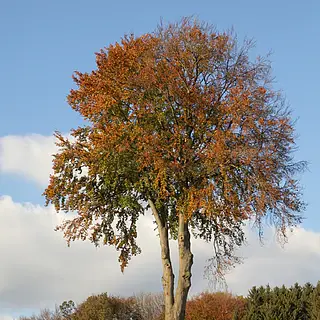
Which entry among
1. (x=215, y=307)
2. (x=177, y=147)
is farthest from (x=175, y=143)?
(x=215, y=307)

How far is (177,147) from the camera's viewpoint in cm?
2814

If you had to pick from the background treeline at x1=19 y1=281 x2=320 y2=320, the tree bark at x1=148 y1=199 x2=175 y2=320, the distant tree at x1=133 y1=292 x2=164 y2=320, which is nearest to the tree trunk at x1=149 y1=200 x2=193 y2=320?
the tree bark at x1=148 y1=199 x2=175 y2=320

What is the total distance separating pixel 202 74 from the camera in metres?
29.3

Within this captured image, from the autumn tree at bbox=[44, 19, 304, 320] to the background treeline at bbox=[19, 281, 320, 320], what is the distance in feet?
8.37

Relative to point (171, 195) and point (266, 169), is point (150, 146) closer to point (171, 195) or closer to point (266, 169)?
point (171, 195)

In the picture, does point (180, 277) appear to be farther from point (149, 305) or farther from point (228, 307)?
point (149, 305)

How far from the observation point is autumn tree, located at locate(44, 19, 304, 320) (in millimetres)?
27641

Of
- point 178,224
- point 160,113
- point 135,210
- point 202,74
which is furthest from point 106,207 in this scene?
point 202,74

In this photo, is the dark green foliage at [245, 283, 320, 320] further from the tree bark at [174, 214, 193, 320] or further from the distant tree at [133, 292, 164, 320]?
the distant tree at [133, 292, 164, 320]

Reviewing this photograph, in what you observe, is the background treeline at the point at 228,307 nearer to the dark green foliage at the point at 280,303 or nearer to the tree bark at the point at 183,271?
the dark green foliage at the point at 280,303

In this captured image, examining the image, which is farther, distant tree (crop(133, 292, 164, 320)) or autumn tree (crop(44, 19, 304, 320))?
distant tree (crop(133, 292, 164, 320))

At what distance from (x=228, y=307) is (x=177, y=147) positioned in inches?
331

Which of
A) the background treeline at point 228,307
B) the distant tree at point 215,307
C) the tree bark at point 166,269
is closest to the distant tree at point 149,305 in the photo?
the background treeline at point 228,307

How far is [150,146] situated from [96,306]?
11748 mm
